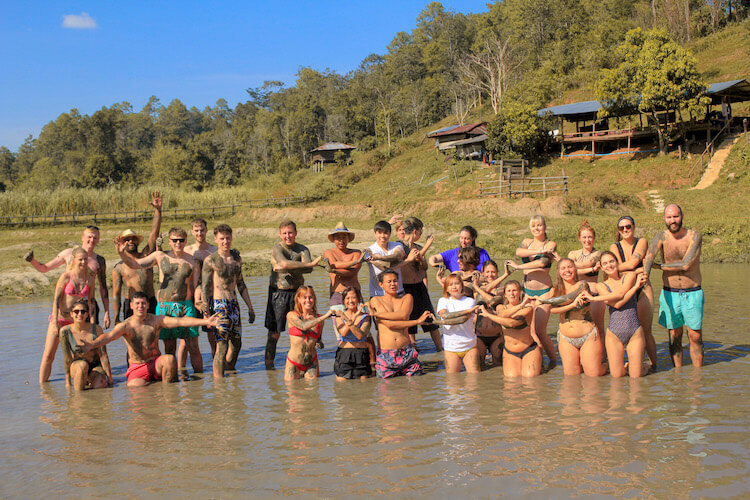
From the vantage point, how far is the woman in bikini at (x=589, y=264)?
6664 millimetres

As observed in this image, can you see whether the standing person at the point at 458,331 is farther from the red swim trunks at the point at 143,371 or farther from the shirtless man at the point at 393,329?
the red swim trunks at the point at 143,371

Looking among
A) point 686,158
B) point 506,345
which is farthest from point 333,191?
point 506,345

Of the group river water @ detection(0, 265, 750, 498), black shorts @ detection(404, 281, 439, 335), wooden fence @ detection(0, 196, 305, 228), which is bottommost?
river water @ detection(0, 265, 750, 498)

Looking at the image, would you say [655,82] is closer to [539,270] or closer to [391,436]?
[539,270]

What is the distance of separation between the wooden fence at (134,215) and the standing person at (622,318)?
34193 millimetres

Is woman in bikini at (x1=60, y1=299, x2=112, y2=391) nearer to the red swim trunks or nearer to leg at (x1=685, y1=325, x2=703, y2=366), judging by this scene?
the red swim trunks

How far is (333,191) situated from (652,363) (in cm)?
4159

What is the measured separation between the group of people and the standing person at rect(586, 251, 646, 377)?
12mm

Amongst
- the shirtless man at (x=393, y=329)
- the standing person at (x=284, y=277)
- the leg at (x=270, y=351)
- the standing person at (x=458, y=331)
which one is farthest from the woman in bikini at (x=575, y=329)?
the leg at (x=270, y=351)

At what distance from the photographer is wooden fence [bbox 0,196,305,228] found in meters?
35.3

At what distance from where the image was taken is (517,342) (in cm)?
674

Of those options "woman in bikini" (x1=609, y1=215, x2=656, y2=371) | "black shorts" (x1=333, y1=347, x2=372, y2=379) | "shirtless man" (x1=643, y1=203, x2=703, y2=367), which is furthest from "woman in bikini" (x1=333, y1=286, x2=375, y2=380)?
"shirtless man" (x1=643, y1=203, x2=703, y2=367)

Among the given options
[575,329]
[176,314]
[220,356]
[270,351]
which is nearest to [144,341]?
[176,314]

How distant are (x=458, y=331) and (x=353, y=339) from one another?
1234 millimetres
